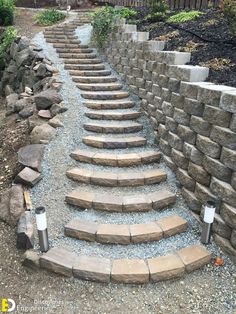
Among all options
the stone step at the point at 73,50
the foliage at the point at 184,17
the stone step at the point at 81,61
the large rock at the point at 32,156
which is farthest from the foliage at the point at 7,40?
the large rock at the point at 32,156

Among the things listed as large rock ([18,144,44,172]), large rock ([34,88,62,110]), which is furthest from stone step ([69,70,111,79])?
large rock ([18,144,44,172])

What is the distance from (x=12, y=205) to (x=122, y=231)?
4.78 ft

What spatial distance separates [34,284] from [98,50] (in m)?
6.76

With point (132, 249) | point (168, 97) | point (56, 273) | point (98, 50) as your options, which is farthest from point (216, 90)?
point (98, 50)

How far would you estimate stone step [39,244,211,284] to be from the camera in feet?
10.8

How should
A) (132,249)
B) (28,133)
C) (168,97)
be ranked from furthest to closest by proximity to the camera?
(28,133) < (168,97) < (132,249)

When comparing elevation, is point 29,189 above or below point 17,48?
below

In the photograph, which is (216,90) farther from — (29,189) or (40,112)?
(40,112)

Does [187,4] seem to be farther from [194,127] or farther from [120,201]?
[120,201]

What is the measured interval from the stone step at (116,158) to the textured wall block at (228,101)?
172 centimetres

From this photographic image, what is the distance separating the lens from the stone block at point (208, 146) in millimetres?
3534

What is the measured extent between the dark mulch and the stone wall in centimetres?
26

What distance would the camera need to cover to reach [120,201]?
409 cm

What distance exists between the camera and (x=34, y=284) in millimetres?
3369
